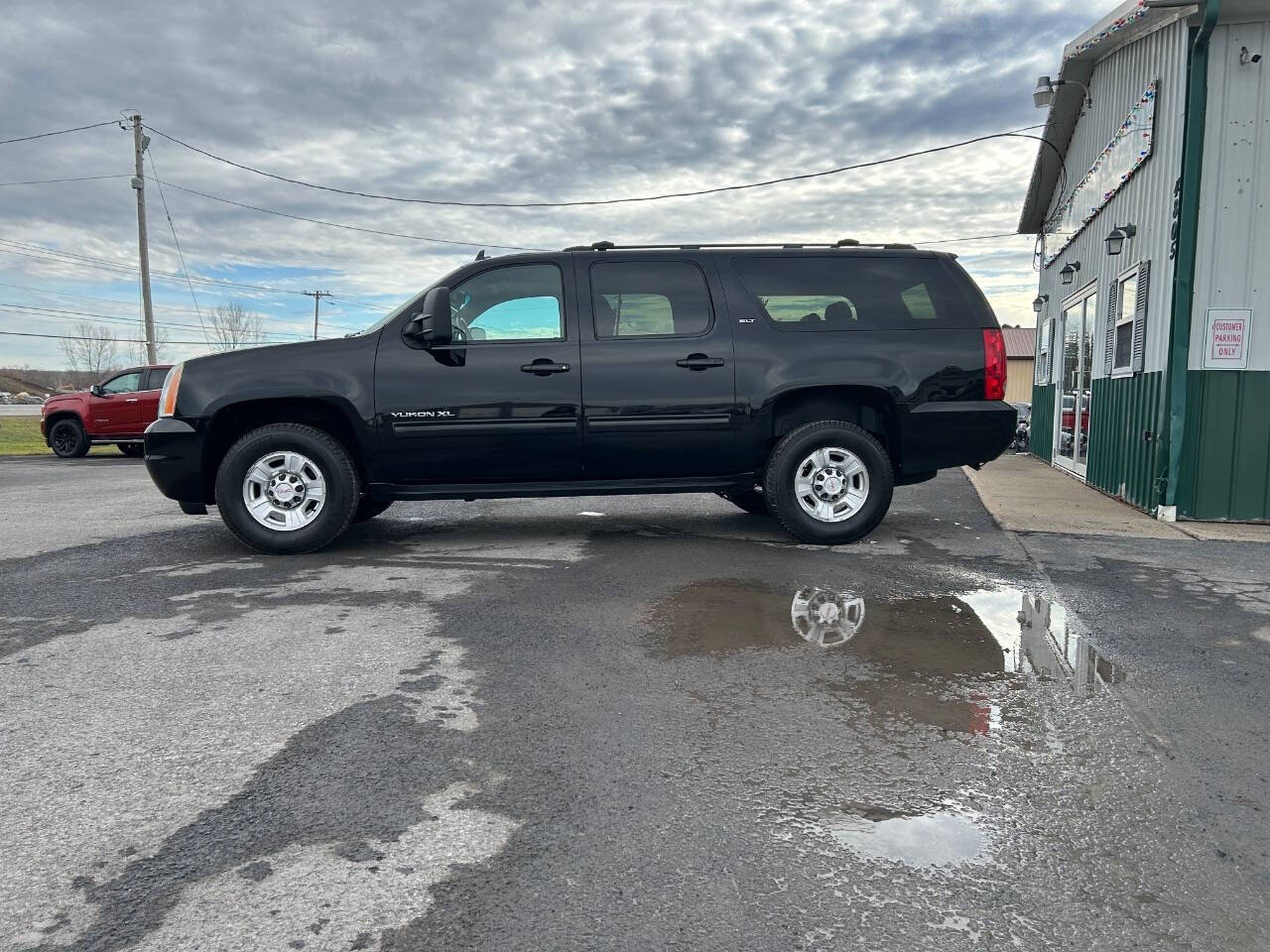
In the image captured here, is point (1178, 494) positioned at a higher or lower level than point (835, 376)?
lower

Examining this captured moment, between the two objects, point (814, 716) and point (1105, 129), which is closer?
point (814, 716)

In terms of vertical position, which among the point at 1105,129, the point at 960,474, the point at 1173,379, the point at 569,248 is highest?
the point at 1105,129

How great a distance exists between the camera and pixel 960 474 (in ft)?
42.1

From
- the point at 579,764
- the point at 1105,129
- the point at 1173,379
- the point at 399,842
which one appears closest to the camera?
the point at 399,842

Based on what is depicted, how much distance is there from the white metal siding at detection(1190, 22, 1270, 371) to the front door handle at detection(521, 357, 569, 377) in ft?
18.2

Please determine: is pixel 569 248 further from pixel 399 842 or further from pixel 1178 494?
pixel 1178 494

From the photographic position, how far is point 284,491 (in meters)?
6.34

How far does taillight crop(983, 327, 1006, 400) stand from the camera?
6617 mm

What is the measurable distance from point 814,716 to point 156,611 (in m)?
3.29

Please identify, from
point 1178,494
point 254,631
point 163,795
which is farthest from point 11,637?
point 1178,494

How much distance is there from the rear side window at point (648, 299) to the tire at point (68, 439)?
15.9 m

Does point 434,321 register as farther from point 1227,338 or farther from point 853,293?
point 1227,338

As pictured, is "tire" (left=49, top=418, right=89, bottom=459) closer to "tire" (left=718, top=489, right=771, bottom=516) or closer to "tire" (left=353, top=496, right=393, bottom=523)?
"tire" (left=353, top=496, right=393, bottom=523)

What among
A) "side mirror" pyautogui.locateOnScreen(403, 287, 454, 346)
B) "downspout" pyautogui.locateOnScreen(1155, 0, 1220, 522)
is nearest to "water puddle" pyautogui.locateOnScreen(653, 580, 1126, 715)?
"side mirror" pyautogui.locateOnScreen(403, 287, 454, 346)
